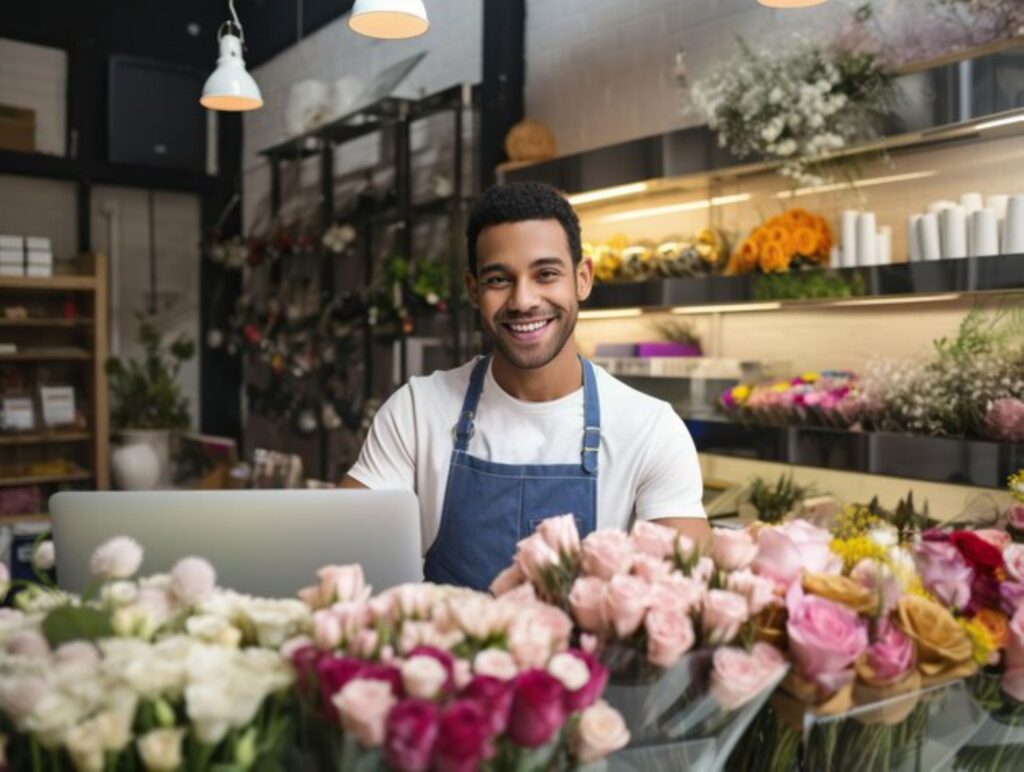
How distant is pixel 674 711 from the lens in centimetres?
86

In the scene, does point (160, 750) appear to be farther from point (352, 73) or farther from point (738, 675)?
point (352, 73)

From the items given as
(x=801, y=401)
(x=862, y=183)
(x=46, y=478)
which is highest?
Result: (x=862, y=183)

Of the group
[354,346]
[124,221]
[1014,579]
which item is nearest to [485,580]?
[1014,579]

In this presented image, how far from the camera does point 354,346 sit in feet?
20.7

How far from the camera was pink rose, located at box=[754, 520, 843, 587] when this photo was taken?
0.99m

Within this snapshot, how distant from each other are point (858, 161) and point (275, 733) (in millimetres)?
3387

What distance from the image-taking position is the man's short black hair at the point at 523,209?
185 centimetres

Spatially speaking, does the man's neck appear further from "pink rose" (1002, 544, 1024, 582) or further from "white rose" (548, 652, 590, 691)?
"white rose" (548, 652, 590, 691)

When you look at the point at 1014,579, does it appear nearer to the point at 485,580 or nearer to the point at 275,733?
the point at 275,733

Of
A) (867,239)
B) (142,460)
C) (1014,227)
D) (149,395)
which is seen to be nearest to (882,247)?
(867,239)

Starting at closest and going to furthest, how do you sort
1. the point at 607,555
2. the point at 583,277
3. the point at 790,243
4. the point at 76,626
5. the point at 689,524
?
the point at 76,626, the point at 607,555, the point at 689,524, the point at 583,277, the point at 790,243

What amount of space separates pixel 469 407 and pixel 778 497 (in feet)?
6.63

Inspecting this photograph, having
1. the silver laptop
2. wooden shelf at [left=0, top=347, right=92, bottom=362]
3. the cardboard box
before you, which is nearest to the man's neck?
the silver laptop

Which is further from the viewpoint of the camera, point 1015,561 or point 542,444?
point 542,444
